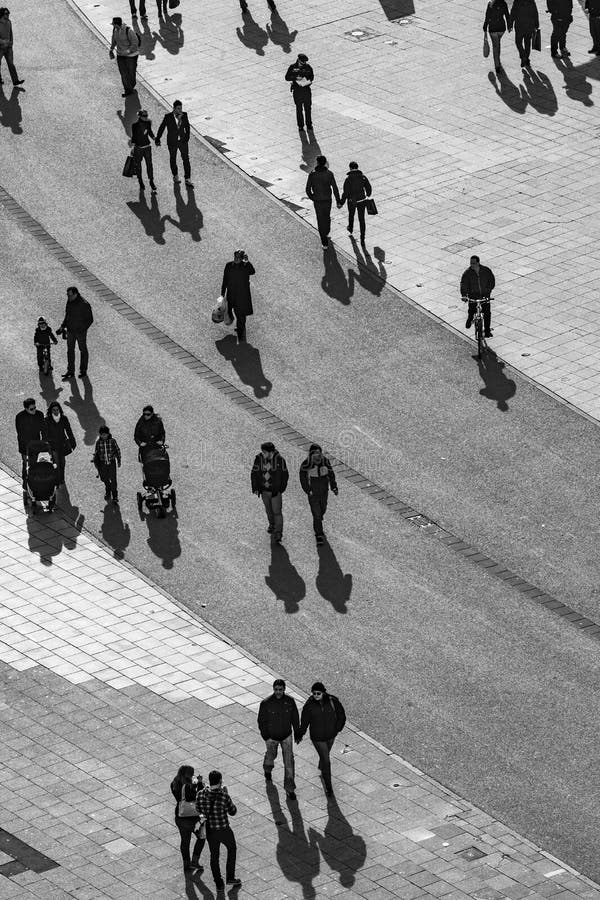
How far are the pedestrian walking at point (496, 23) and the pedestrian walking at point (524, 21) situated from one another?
0.83ft

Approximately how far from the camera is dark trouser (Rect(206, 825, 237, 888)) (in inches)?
668

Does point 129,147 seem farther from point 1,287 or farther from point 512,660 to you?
point 512,660

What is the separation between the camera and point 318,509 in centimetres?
2294

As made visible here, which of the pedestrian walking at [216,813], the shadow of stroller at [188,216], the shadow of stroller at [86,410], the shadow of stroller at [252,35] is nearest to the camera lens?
the pedestrian walking at [216,813]

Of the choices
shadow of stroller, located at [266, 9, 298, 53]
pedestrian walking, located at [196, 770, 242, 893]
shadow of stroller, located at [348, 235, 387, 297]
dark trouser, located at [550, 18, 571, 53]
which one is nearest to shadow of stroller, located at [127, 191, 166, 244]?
shadow of stroller, located at [348, 235, 387, 297]

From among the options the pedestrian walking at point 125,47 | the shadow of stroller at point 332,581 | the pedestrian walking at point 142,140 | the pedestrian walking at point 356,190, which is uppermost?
the pedestrian walking at point 125,47

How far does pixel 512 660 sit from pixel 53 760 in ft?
17.6

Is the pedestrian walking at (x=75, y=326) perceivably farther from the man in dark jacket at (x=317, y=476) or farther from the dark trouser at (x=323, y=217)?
the man in dark jacket at (x=317, y=476)

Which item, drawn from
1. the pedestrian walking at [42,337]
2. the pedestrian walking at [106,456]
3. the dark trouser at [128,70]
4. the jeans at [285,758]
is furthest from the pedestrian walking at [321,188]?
the jeans at [285,758]

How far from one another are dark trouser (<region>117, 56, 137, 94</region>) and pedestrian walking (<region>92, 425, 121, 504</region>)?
13.4 metres

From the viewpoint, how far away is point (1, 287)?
29.6 m

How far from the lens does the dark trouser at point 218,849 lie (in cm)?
1697

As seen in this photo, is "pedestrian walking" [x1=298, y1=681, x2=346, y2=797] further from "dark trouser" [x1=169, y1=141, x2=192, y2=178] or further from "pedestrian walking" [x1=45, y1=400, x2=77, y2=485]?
"dark trouser" [x1=169, y1=141, x2=192, y2=178]

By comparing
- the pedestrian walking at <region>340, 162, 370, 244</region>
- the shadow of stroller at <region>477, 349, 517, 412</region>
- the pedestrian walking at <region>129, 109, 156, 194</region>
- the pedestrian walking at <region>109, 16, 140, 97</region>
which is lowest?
the shadow of stroller at <region>477, 349, 517, 412</region>
